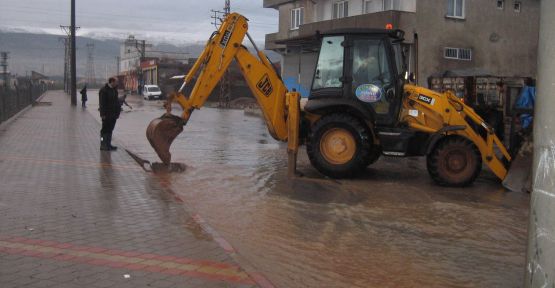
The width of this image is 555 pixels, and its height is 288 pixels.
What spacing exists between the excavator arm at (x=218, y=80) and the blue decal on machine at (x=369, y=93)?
3.86 ft

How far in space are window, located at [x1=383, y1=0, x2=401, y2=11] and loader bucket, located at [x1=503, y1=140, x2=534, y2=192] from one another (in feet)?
59.2

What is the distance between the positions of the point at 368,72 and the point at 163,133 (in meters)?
4.03

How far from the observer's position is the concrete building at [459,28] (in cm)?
2623

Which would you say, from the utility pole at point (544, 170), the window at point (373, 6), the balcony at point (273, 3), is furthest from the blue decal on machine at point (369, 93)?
the balcony at point (273, 3)

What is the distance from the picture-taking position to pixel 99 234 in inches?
248

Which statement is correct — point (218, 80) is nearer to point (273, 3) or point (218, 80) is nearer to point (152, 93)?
point (273, 3)

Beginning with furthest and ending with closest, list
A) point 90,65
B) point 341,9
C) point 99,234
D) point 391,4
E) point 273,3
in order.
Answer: point 90,65
point 273,3
point 341,9
point 391,4
point 99,234

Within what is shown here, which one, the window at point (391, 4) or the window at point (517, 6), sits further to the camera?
the window at point (517, 6)

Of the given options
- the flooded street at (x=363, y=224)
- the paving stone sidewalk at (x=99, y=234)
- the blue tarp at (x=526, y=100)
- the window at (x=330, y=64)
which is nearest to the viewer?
the paving stone sidewalk at (x=99, y=234)

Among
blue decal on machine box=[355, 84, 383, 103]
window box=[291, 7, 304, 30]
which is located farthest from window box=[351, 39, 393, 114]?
window box=[291, 7, 304, 30]

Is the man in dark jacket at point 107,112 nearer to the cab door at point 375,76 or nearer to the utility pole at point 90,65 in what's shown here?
the cab door at point 375,76

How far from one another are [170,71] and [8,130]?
205ft

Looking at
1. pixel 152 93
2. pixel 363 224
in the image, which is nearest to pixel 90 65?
pixel 152 93

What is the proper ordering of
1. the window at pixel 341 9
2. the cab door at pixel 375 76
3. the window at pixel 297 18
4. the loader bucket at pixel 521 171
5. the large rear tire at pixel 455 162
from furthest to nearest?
the window at pixel 297 18, the window at pixel 341 9, the cab door at pixel 375 76, the large rear tire at pixel 455 162, the loader bucket at pixel 521 171
